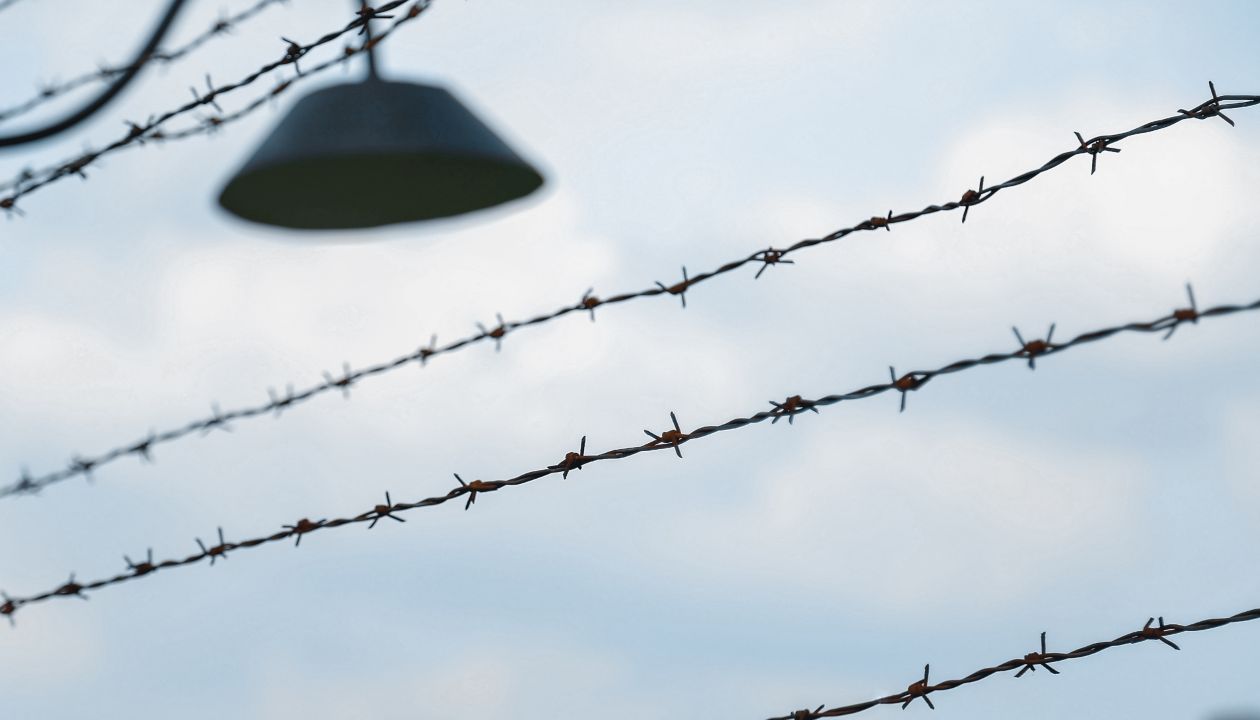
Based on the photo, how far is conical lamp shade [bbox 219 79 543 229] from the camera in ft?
9.30

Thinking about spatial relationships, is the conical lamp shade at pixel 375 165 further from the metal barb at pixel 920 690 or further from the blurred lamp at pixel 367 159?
the metal barb at pixel 920 690

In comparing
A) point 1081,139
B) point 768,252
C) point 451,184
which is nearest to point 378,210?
point 451,184

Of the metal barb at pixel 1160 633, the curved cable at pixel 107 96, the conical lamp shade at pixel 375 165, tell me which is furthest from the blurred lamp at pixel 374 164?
the metal barb at pixel 1160 633

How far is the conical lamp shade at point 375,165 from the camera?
284cm

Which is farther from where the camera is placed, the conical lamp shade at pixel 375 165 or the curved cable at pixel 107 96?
the curved cable at pixel 107 96

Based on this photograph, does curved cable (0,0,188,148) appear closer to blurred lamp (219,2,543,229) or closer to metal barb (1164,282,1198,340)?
blurred lamp (219,2,543,229)

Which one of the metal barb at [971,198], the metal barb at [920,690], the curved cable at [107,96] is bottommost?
the metal barb at [920,690]

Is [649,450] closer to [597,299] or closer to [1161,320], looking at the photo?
[597,299]

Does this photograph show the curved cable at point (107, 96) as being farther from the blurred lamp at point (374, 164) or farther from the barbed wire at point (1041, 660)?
the barbed wire at point (1041, 660)

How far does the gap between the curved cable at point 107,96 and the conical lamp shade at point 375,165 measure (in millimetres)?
375

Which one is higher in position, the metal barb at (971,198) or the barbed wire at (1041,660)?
the metal barb at (971,198)

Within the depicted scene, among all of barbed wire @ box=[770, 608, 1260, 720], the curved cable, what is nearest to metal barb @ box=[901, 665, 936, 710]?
barbed wire @ box=[770, 608, 1260, 720]

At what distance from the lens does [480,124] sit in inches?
116

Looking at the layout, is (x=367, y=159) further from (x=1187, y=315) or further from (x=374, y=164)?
(x=1187, y=315)
